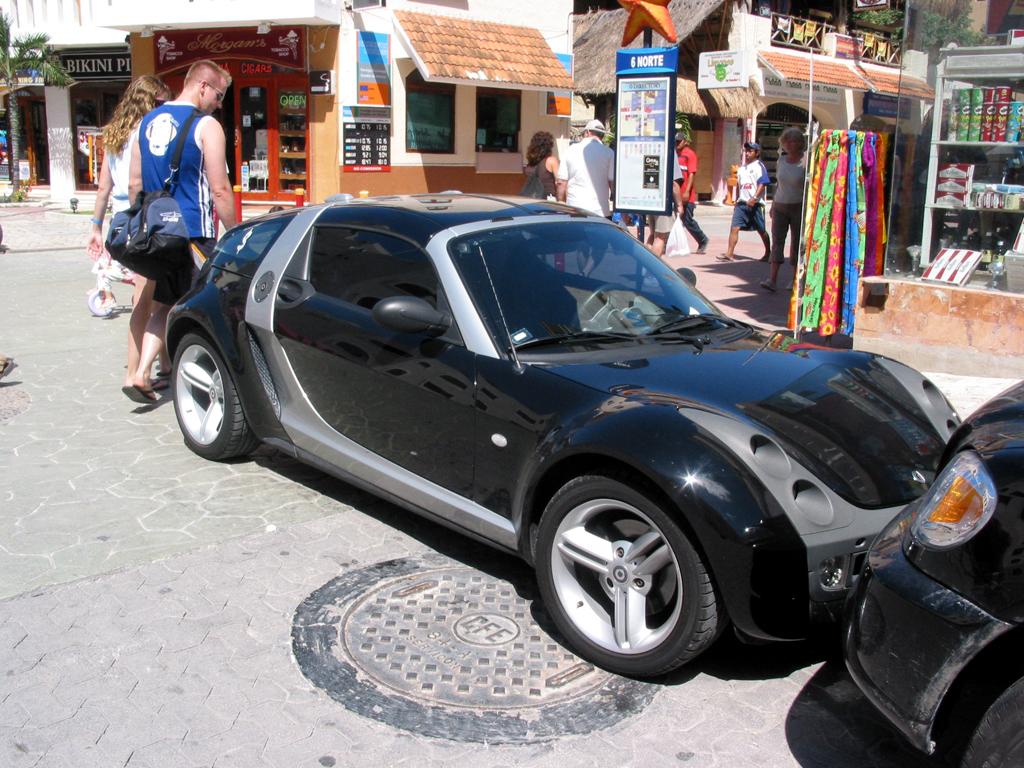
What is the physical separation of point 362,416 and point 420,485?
1.59 feet

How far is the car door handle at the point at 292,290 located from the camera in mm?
4895

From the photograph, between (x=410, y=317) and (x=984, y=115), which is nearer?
(x=410, y=317)

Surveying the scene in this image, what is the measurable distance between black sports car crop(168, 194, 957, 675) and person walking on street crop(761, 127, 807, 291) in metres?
7.58

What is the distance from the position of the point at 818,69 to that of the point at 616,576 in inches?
1243

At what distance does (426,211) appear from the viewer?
4645mm

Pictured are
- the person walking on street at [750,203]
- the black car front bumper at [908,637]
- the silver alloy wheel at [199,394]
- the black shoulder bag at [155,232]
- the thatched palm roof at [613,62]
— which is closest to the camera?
the black car front bumper at [908,637]

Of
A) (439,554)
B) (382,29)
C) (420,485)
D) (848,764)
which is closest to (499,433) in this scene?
(420,485)

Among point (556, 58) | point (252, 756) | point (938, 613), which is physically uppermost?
point (556, 58)

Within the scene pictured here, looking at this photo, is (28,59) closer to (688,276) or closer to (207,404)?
(207,404)

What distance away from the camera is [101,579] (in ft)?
13.6

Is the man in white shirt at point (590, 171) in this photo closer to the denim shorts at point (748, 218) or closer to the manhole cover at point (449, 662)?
the denim shorts at point (748, 218)

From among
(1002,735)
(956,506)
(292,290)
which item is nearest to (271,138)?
(292,290)

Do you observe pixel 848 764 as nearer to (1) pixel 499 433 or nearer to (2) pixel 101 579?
(1) pixel 499 433

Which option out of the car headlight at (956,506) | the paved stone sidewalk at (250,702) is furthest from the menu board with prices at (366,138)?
the car headlight at (956,506)
